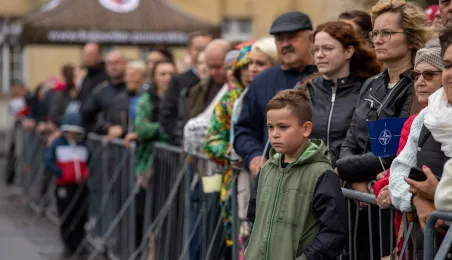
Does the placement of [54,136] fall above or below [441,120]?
below

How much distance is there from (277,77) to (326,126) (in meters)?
0.93

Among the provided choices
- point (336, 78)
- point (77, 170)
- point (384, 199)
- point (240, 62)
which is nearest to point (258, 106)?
point (240, 62)

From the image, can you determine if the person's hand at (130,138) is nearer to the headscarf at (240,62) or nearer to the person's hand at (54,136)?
the person's hand at (54,136)

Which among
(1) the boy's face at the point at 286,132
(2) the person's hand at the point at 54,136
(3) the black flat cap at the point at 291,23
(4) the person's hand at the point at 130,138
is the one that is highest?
(3) the black flat cap at the point at 291,23

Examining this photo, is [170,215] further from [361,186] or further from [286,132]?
[286,132]

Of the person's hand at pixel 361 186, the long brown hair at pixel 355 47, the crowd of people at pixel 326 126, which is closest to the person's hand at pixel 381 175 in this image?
the crowd of people at pixel 326 126

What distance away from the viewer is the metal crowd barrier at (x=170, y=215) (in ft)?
16.9

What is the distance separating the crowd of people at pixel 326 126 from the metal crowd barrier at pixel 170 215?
4 centimetres

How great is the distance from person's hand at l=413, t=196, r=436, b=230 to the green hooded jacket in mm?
834

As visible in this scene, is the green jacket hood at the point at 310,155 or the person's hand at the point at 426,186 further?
the green jacket hood at the point at 310,155

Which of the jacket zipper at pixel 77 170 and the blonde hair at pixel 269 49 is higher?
the blonde hair at pixel 269 49

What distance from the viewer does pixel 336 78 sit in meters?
6.04

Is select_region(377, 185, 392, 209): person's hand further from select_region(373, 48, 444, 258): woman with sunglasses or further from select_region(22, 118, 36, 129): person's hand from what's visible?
select_region(22, 118, 36, 129): person's hand

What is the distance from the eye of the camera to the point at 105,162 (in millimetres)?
11797
